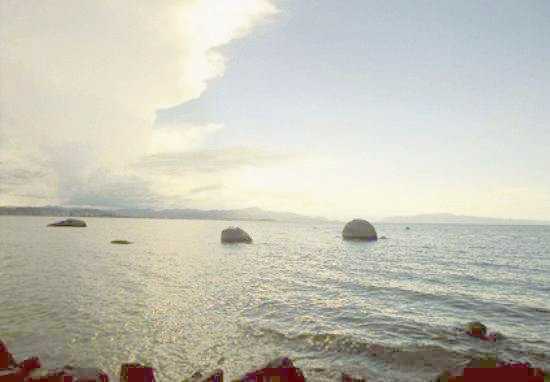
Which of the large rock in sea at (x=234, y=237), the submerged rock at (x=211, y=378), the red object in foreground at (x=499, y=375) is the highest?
the red object in foreground at (x=499, y=375)

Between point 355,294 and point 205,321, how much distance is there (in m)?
11.1

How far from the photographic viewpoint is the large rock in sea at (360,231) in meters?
75.6

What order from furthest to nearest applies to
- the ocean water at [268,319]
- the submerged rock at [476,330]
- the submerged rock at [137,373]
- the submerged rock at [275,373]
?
the submerged rock at [476,330]
the ocean water at [268,319]
the submerged rock at [137,373]
the submerged rock at [275,373]

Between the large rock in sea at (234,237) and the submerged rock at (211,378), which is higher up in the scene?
the submerged rock at (211,378)

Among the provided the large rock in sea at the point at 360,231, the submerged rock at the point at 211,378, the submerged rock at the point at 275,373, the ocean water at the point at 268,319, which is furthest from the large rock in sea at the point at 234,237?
the submerged rock at the point at 275,373

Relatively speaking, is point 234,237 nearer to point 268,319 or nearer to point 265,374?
point 268,319

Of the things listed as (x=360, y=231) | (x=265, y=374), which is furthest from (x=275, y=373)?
(x=360, y=231)

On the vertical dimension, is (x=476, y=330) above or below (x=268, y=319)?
above

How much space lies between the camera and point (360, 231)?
7588 cm

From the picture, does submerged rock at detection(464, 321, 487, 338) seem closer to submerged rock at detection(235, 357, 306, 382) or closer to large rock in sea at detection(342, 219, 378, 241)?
submerged rock at detection(235, 357, 306, 382)

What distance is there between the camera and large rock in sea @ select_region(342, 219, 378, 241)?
75637mm

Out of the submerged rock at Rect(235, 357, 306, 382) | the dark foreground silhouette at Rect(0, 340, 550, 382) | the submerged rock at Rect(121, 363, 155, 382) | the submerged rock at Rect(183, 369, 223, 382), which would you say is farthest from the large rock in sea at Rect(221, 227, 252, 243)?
the submerged rock at Rect(235, 357, 306, 382)

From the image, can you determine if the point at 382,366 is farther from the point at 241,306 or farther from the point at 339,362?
the point at 241,306

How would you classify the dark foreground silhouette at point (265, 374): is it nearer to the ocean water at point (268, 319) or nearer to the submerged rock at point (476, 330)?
the ocean water at point (268, 319)
